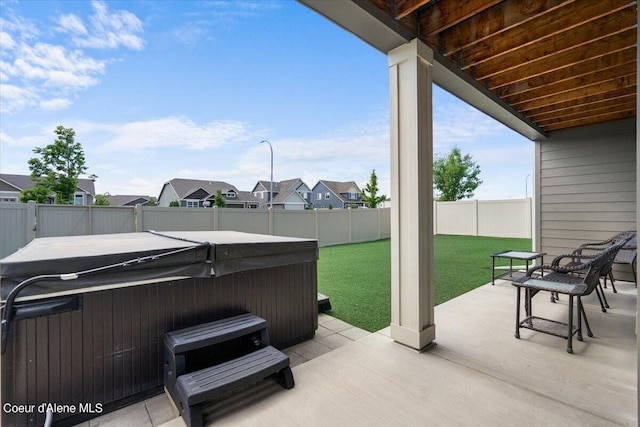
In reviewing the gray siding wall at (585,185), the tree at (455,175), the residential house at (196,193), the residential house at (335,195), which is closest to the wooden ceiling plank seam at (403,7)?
the gray siding wall at (585,185)

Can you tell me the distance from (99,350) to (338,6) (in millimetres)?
2716

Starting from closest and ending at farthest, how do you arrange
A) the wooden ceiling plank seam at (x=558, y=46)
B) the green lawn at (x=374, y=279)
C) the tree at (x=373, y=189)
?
1. the wooden ceiling plank seam at (x=558, y=46)
2. the green lawn at (x=374, y=279)
3. the tree at (x=373, y=189)

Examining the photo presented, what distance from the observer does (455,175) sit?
23875 mm

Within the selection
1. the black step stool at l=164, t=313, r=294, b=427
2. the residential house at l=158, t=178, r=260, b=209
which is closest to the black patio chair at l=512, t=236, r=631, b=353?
the black step stool at l=164, t=313, r=294, b=427

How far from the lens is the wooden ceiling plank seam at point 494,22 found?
2127 mm

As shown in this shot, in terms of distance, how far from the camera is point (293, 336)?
2725 mm

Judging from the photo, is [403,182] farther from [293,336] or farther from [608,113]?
[608,113]

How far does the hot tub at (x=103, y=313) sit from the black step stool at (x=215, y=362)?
0.17 m

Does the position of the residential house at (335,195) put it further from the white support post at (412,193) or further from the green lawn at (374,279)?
the white support post at (412,193)

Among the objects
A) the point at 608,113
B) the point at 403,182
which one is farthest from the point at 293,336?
the point at 608,113

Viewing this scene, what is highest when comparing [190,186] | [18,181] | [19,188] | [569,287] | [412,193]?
[190,186]

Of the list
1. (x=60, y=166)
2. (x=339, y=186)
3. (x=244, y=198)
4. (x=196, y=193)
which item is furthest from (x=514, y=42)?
(x=339, y=186)

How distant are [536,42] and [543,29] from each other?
168mm

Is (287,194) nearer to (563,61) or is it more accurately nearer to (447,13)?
(563,61)
